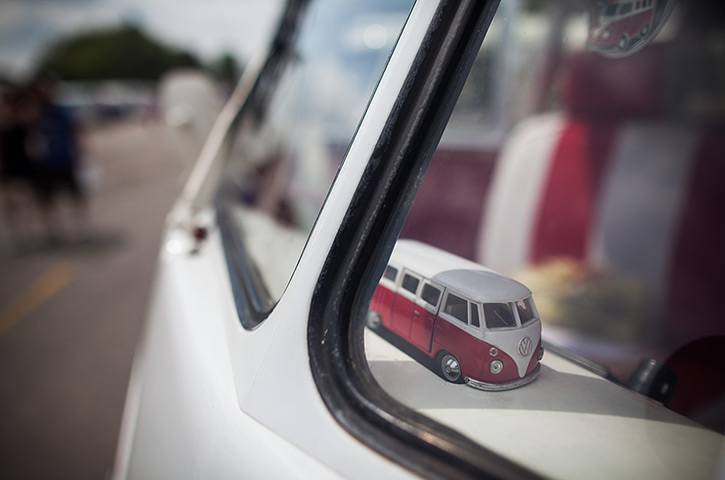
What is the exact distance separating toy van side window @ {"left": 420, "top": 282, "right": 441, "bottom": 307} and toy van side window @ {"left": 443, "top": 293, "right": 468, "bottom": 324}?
0.05 feet

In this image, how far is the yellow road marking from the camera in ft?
11.5

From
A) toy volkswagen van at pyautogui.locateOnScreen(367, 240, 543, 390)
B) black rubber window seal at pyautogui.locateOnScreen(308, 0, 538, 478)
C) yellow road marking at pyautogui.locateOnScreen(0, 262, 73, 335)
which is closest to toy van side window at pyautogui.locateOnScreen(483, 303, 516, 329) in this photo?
toy volkswagen van at pyautogui.locateOnScreen(367, 240, 543, 390)

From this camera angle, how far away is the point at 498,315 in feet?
1.92

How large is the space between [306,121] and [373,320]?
1272 millimetres

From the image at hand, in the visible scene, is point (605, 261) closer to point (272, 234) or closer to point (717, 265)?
point (717, 265)

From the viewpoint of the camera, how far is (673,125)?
252 cm

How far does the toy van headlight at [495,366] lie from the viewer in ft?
1.95

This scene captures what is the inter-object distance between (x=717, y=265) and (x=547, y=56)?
1535mm

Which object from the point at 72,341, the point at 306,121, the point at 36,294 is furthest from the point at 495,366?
the point at 36,294

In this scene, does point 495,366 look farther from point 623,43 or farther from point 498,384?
point 623,43

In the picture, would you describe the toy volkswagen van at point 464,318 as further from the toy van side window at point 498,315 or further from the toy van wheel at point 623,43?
the toy van wheel at point 623,43

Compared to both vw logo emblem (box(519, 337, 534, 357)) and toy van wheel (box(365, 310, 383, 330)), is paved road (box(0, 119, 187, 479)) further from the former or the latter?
vw logo emblem (box(519, 337, 534, 357))

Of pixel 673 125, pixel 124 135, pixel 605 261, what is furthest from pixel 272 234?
pixel 124 135

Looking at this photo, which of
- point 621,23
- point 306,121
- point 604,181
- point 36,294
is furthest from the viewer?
point 36,294
